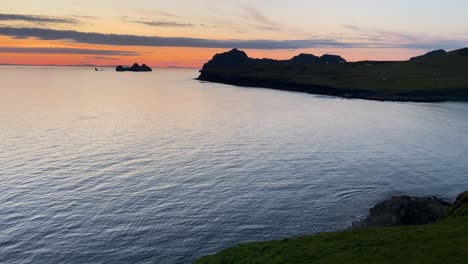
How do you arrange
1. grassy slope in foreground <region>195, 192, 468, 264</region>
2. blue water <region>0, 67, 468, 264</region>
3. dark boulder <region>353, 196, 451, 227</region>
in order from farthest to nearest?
dark boulder <region>353, 196, 451, 227</region>, blue water <region>0, 67, 468, 264</region>, grassy slope in foreground <region>195, 192, 468, 264</region>

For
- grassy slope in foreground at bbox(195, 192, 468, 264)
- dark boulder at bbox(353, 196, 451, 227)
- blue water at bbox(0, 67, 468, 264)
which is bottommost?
blue water at bbox(0, 67, 468, 264)

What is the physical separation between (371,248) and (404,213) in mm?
20880

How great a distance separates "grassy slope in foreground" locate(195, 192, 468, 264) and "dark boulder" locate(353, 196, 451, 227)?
9232 mm

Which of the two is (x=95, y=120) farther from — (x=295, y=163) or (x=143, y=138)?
(x=295, y=163)

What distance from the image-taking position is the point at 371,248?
31.0 metres

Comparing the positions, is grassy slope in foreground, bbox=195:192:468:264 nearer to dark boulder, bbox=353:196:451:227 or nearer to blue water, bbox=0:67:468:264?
dark boulder, bbox=353:196:451:227

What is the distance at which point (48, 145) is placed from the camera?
9631cm

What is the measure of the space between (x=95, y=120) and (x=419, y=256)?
135 meters

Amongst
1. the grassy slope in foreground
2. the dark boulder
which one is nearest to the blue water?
the dark boulder

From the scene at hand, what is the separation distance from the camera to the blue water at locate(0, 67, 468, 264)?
153 ft

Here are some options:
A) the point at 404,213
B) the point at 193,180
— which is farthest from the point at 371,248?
the point at 193,180

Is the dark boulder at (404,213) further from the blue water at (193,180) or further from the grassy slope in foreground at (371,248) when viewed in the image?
the grassy slope in foreground at (371,248)

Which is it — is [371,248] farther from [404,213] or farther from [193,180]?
[193,180]

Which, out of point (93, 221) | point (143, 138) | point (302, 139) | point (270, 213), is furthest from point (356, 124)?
point (93, 221)
